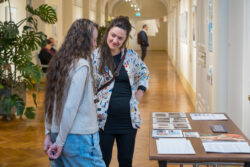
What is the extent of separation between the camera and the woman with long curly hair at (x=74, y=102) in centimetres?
246

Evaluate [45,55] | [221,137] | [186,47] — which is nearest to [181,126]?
[221,137]

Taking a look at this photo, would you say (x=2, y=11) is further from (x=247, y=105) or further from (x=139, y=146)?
(x=247, y=105)

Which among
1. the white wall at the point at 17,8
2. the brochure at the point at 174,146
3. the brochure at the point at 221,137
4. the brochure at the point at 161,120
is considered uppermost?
the white wall at the point at 17,8

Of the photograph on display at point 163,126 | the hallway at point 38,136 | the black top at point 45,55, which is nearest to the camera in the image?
the photograph on display at point 163,126

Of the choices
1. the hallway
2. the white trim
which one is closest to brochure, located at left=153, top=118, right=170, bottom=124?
the white trim

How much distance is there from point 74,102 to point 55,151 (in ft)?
1.10

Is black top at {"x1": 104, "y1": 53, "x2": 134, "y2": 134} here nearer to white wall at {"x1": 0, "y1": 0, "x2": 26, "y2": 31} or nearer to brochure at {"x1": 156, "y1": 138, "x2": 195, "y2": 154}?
brochure at {"x1": 156, "y1": 138, "x2": 195, "y2": 154}

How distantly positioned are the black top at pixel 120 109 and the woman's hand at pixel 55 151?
83cm

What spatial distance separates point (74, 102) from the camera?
2449 mm

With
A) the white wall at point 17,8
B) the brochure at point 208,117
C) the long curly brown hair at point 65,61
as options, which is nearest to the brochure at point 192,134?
the brochure at point 208,117

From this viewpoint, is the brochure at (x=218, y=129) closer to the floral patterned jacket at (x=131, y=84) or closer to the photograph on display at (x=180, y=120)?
the photograph on display at (x=180, y=120)

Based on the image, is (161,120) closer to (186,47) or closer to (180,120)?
(180,120)

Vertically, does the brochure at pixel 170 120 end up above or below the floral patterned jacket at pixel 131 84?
below

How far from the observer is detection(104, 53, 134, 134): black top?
327 cm
